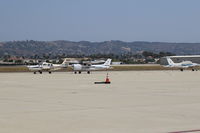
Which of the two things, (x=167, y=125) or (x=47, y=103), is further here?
(x=47, y=103)

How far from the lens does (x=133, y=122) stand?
53.7ft

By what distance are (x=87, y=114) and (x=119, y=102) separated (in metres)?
5.43

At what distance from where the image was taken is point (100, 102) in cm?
2416

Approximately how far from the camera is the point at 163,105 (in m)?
22.4

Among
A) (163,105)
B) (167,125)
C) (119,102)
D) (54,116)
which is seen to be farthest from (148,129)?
(119,102)

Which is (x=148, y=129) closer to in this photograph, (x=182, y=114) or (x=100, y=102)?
(x=182, y=114)

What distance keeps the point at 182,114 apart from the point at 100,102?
6.25 meters

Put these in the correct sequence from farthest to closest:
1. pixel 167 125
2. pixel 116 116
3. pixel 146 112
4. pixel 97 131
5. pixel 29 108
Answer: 1. pixel 29 108
2. pixel 146 112
3. pixel 116 116
4. pixel 167 125
5. pixel 97 131

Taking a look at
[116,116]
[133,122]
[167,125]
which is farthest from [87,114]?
[167,125]

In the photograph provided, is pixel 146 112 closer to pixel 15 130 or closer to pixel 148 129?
pixel 148 129

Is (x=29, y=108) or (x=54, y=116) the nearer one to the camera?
(x=54, y=116)

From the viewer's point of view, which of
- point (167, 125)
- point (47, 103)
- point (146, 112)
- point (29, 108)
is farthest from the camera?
point (47, 103)

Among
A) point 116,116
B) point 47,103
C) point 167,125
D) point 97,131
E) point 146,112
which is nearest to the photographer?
point 97,131

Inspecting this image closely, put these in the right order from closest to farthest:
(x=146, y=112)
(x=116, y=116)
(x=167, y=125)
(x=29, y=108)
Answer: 1. (x=167, y=125)
2. (x=116, y=116)
3. (x=146, y=112)
4. (x=29, y=108)
